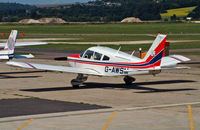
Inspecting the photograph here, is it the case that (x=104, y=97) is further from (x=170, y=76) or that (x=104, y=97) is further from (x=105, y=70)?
(x=170, y=76)

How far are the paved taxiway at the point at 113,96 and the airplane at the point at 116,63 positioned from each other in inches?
45.3

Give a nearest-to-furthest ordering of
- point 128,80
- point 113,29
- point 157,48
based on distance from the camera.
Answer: point 157,48, point 128,80, point 113,29

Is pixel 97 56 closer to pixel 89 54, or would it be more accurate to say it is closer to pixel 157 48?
pixel 89 54

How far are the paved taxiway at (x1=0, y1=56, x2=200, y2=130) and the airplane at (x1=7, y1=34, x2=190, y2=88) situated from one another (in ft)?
3.77

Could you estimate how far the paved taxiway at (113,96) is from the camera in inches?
755

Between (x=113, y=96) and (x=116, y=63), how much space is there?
257cm

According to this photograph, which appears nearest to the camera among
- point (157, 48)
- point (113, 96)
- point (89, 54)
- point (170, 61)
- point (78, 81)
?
point (113, 96)

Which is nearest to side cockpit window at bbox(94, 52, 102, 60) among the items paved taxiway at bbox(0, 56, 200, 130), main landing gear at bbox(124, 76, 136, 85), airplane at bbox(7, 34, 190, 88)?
airplane at bbox(7, 34, 190, 88)

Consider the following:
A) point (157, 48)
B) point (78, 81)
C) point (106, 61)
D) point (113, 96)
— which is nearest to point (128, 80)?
point (106, 61)

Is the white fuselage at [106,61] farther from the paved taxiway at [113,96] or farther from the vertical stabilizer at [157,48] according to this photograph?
the paved taxiway at [113,96]

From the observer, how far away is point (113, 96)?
26234 millimetres

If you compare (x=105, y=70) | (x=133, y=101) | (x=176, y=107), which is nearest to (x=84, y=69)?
(x=105, y=70)

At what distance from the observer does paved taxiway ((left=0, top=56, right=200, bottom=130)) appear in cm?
1917

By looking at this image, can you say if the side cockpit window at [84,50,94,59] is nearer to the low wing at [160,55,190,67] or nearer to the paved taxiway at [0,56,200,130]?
the paved taxiway at [0,56,200,130]
